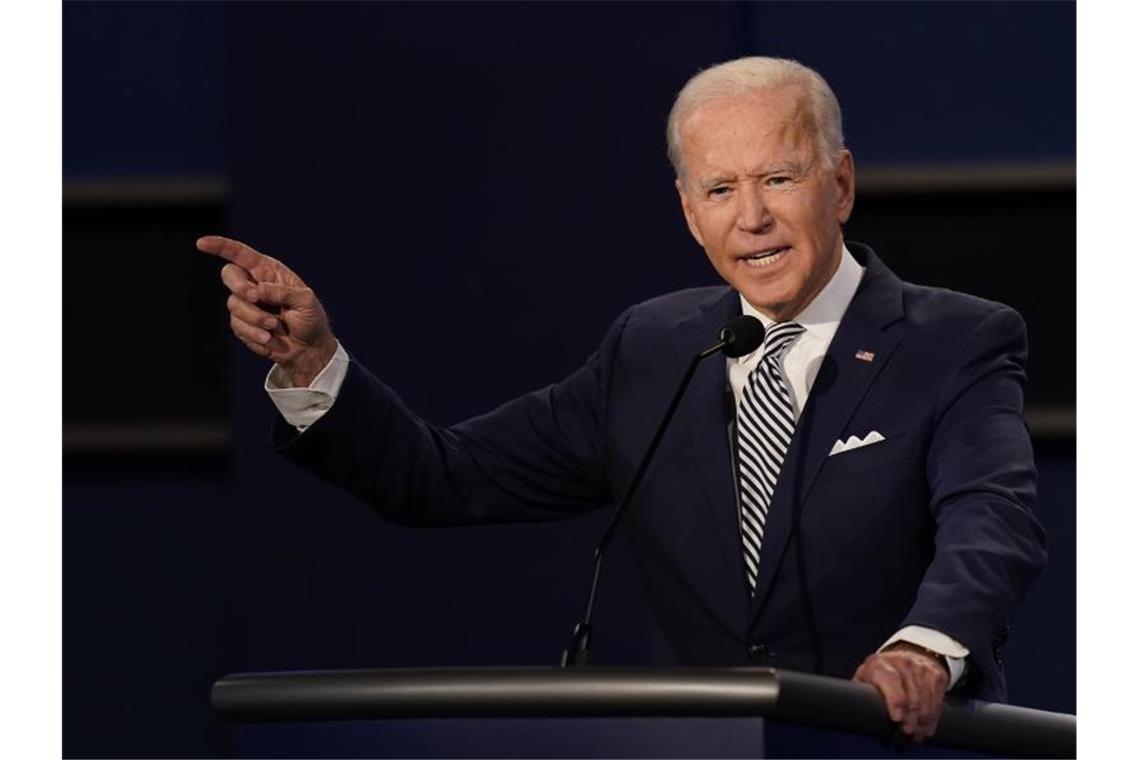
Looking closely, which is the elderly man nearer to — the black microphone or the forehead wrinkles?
the forehead wrinkles

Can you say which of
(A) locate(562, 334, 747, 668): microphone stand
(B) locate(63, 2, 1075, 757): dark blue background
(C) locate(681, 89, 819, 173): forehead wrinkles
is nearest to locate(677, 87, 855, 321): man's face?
(C) locate(681, 89, 819, 173): forehead wrinkles

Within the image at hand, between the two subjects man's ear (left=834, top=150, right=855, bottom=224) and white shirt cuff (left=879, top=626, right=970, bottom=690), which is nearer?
white shirt cuff (left=879, top=626, right=970, bottom=690)

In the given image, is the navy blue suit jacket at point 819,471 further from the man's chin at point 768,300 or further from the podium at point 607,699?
the podium at point 607,699

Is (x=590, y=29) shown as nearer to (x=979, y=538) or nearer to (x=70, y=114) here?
(x=70, y=114)

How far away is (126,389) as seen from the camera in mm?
3822

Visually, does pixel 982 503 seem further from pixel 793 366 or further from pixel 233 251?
pixel 233 251

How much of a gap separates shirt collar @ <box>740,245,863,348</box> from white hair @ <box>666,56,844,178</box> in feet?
0.45

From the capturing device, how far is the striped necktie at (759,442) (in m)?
2.20

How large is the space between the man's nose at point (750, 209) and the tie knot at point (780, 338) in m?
0.13

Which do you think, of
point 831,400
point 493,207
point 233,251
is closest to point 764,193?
point 831,400

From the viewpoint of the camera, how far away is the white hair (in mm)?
2277

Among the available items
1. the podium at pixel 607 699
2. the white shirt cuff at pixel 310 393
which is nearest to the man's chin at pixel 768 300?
the white shirt cuff at pixel 310 393
